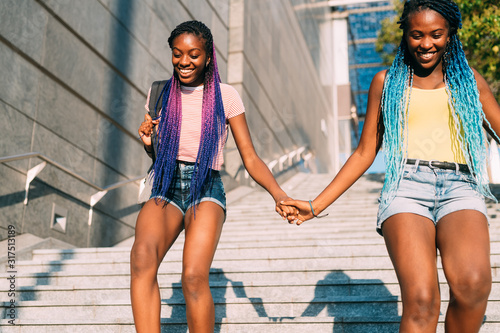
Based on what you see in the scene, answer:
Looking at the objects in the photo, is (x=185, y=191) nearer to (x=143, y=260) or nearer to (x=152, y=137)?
(x=152, y=137)

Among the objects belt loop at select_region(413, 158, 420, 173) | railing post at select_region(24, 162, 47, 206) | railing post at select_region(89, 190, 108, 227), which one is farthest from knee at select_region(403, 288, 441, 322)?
railing post at select_region(89, 190, 108, 227)

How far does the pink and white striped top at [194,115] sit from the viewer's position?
3355mm

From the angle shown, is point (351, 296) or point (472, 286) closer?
point (472, 286)

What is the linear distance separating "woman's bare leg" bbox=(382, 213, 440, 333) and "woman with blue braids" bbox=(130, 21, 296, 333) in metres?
0.81

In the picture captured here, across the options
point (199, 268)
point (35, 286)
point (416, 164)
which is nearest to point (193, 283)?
point (199, 268)

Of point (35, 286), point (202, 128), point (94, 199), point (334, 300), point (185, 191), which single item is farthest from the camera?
point (94, 199)

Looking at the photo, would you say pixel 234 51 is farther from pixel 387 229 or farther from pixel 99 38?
pixel 387 229

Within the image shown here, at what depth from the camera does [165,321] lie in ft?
13.6

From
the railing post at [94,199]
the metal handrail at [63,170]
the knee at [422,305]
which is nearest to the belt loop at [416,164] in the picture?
the knee at [422,305]

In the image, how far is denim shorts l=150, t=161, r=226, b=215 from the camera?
3244 mm

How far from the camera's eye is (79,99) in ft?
25.8

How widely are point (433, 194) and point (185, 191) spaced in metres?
1.31

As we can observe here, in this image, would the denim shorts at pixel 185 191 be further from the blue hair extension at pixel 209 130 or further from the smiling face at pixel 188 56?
the smiling face at pixel 188 56

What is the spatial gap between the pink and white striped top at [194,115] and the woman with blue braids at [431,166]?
28.6 inches
